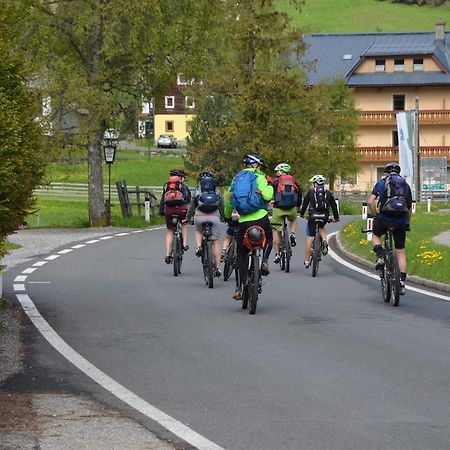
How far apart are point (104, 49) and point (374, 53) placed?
69.2m

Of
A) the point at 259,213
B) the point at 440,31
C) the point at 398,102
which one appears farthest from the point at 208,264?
the point at 440,31

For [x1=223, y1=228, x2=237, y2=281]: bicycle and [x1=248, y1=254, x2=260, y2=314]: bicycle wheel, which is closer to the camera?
[x1=248, y1=254, x2=260, y2=314]: bicycle wheel

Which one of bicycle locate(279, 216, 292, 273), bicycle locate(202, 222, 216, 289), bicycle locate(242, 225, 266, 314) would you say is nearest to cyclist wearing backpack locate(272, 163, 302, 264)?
bicycle locate(279, 216, 292, 273)

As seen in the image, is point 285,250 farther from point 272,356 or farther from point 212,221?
point 272,356

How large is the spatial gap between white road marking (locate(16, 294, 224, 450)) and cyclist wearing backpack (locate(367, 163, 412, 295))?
4444 mm

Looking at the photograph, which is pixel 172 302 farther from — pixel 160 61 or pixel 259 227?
pixel 160 61

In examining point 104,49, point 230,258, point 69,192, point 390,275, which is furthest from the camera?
point 69,192

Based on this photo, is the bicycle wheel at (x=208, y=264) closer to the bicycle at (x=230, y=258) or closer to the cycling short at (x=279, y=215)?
the bicycle at (x=230, y=258)

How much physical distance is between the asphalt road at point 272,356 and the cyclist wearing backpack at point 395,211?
2.05ft

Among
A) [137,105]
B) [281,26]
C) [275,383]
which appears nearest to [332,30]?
[281,26]

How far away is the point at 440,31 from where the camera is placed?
10850cm

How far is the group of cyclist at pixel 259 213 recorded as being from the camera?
1549 cm

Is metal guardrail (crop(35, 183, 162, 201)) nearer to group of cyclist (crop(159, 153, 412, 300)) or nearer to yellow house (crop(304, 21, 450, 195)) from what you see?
yellow house (crop(304, 21, 450, 195))

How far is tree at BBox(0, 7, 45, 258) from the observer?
41.6 ft
